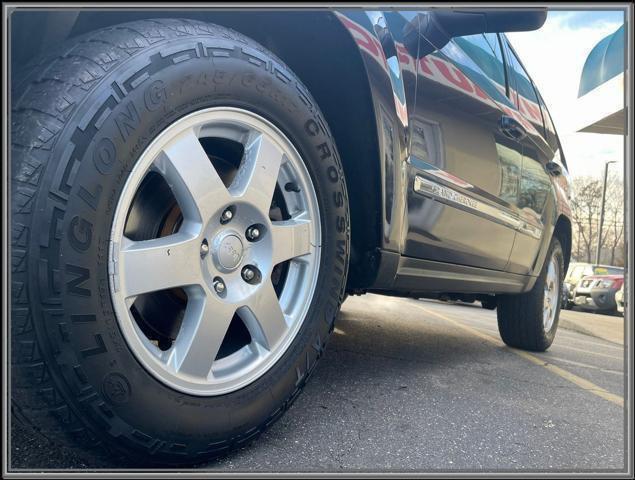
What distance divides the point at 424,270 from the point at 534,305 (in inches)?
68.2

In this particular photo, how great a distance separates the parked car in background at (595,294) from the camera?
6.33m

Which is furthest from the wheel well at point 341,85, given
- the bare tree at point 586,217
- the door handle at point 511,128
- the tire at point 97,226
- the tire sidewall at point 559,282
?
the tire sidewall at point 559,282

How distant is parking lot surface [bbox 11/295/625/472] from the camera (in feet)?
4.47

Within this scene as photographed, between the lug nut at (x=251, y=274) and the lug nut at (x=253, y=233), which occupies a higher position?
the lug nut at (x=253, y=233)

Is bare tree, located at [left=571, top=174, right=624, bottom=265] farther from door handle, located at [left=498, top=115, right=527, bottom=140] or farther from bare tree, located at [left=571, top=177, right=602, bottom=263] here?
door handle, located at [left=498, top=115, right=527, bottom=140]

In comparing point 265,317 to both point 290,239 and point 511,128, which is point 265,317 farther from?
point 511,128

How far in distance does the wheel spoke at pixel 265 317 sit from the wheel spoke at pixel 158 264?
7.5 inches

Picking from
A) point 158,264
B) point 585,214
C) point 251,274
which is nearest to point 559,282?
point 585,214

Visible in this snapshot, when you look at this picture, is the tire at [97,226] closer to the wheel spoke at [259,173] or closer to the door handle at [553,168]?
the wheel spoke at [259,173]

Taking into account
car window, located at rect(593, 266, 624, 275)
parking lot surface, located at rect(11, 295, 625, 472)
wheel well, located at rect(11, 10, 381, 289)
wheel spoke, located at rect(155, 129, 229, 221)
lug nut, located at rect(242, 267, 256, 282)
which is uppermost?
wheel well, located at rect(11, 10, 381, 289)

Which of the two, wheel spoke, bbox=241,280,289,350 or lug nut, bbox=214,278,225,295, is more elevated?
lug nut, bbox=214,278,225,295

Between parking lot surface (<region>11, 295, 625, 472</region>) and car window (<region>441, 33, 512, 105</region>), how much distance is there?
1.38m

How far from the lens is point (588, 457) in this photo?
5.23 ft

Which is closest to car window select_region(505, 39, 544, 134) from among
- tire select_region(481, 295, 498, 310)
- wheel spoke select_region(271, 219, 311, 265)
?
tire select_region(481, 295, 498, 310)
